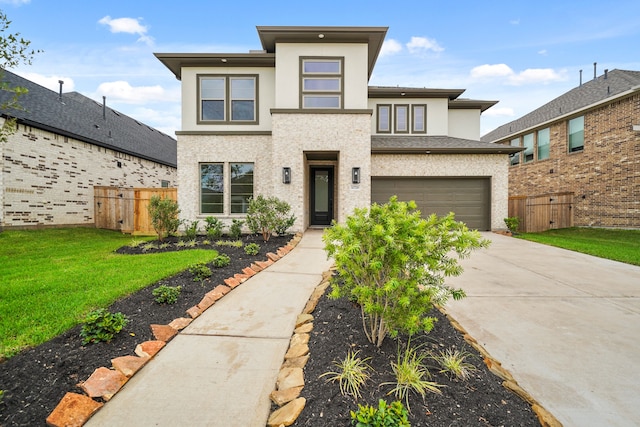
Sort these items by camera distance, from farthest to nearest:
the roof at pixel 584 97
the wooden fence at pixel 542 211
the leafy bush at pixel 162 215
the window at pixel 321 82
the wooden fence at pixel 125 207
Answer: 1. the roof at pixel 584 97
2. the wooden fence at pixel 542 211
3. the wooden fence at pixel 125 207
4. the window at pixel 321 82
5. the leafy bush at pixel 162 215

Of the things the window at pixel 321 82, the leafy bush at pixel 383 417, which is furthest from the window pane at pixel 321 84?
the leafy bush at pixel 383 417

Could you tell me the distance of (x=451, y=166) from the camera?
10555 millimetres

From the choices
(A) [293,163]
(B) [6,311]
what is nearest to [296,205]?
(A) [293,163]

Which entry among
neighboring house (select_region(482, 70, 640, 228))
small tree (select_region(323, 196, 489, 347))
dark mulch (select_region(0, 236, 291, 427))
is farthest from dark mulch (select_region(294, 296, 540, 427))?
neighboring house (select_region(482, 70, 640, 228))

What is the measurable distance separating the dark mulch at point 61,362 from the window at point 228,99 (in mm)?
7689

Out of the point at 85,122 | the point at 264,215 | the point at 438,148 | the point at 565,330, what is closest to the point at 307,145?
the point at 264,215

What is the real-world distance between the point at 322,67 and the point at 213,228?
20.8 feet

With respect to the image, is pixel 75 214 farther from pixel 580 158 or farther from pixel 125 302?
pixel 580 158

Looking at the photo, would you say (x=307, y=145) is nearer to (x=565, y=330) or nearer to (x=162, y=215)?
(x=162, y=215)

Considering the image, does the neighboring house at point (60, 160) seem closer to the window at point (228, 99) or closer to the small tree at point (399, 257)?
the window at point (228, 99)

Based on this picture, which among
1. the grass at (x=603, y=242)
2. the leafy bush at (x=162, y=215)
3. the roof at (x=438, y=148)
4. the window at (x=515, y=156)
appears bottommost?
the grass at (x=603, y=242)

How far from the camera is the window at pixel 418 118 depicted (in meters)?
12.2

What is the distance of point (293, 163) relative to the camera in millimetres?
9102

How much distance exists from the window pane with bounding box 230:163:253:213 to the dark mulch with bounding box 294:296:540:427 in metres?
7.77
